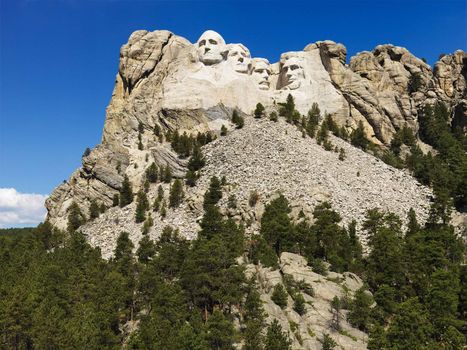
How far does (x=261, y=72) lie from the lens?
367ft

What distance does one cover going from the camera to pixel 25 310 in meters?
45.6

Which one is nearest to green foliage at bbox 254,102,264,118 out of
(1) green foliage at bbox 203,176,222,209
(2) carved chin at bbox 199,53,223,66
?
(2) carved chin at bbox 199,53,223,66

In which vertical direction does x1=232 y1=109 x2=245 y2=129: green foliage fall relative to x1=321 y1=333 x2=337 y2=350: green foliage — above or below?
above

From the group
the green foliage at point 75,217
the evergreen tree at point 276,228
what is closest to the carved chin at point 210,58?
the green foliage at point 75,217

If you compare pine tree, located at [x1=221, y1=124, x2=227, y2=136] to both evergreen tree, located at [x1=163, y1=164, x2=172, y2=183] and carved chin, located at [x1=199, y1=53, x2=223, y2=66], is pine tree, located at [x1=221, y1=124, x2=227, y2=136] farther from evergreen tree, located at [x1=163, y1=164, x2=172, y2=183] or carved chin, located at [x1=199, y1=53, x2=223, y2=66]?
carved chin, located at [x1=199, y1=53, x2=223, y2=66]

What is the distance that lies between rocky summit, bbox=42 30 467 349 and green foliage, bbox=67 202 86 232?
0.28 m

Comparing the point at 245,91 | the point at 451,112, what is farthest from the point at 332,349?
the point at 451,112

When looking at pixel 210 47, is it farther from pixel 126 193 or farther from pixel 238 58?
pixel 126 193

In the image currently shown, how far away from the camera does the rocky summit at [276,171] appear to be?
4959cm

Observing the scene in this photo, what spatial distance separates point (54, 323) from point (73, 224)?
4331 cm

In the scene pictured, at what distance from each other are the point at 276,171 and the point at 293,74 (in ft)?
132

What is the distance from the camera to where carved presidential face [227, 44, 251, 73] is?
106562mm

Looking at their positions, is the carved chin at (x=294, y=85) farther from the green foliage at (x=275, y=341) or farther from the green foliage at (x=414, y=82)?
the green foliage at (x=275, y=341)

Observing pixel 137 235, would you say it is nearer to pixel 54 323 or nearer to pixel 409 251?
pixel 54 323
